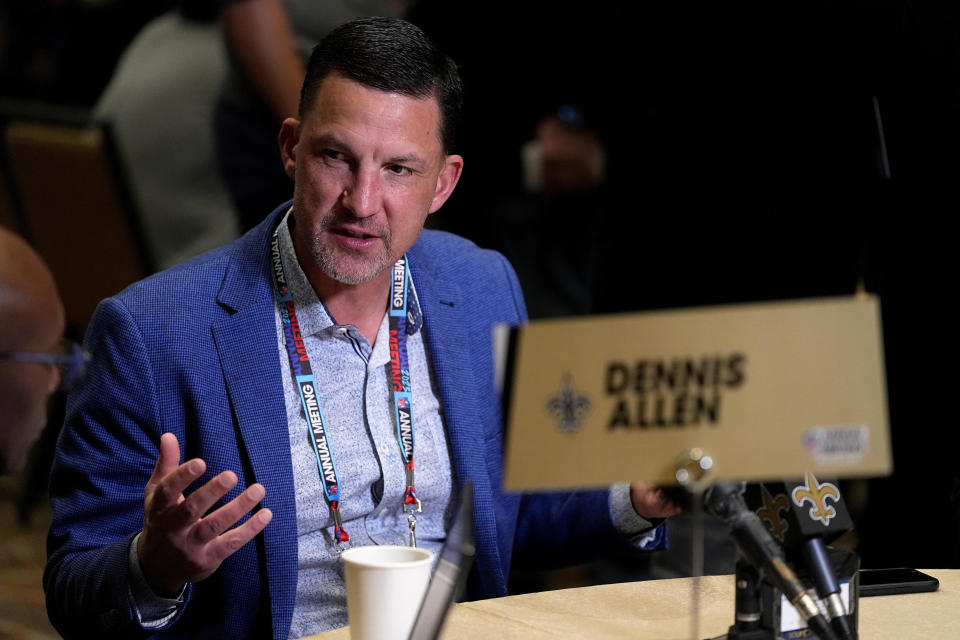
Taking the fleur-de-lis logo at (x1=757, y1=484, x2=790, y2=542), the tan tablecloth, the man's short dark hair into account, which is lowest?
the tan tablecloth

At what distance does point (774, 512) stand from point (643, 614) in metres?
0.27

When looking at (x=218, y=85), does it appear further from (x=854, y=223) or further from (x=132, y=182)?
(x=854, y=223)

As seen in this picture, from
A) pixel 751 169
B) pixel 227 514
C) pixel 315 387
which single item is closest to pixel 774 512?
pixel 227 514

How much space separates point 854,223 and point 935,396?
632 mm

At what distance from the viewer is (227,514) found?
1.40m

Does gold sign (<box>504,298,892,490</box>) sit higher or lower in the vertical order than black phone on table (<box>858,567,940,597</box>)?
higher

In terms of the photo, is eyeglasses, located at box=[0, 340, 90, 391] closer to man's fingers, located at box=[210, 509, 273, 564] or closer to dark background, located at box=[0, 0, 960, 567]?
man's fingers, located at box=[210, 509, 273, 564]

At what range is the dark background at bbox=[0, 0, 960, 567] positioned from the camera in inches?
89.2

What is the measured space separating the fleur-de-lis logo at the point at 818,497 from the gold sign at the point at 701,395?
0.56ft

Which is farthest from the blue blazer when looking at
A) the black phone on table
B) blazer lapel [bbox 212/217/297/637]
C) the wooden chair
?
the wooden chair

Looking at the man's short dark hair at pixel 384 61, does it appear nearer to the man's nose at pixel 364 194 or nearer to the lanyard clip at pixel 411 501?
the man's nose at pixel 364 194

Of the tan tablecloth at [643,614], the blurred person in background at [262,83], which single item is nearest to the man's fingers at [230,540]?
the tan tablecloth at [643,614]

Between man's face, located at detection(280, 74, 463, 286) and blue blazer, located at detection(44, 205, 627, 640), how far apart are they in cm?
13

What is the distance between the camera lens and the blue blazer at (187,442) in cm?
164
